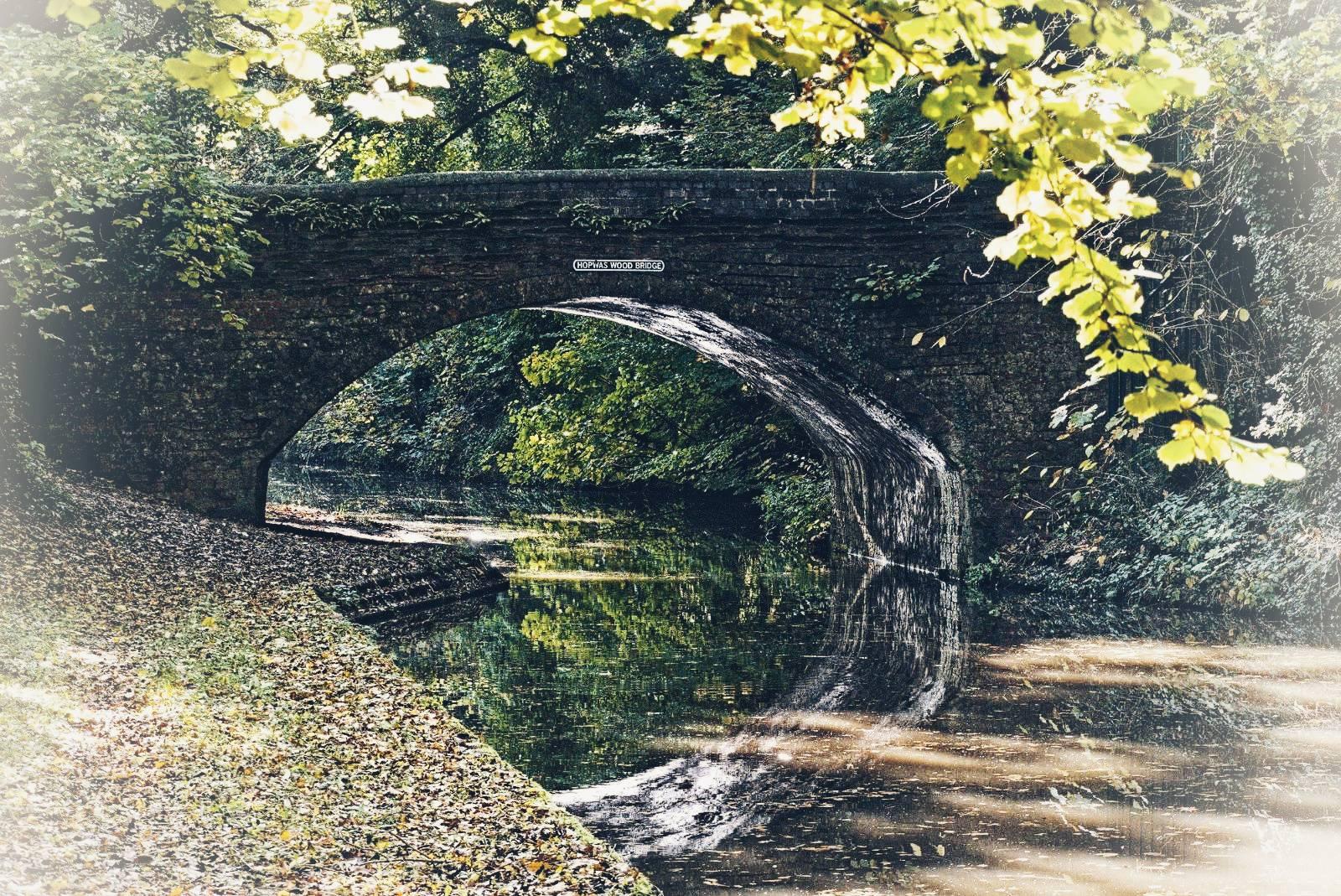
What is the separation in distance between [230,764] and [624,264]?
338 inches

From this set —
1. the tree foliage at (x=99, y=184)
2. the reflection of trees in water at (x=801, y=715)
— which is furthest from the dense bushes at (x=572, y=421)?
the tree foliage at (x=99, y=184)

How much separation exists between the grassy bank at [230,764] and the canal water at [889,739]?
23.0 inches

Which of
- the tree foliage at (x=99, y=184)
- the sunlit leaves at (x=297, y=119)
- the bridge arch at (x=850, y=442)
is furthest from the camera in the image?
the bridge arch at (x=850, y=442)

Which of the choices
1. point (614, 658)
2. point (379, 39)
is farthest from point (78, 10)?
point (614, 658)

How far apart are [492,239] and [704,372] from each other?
30.5ft

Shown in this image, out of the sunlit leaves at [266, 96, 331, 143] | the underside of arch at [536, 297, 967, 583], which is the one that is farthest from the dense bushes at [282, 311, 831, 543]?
the sunlit leaves at [266, 96, 331, 143]

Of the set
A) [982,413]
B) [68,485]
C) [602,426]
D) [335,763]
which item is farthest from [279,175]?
[335,763]

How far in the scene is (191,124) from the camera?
49.1ft

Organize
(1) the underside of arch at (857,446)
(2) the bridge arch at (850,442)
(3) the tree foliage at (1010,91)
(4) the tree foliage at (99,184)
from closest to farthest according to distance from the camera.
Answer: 1. (3) the tree foliage at (1010,91)
2. (4) the tree foliage at (99,184)
3. (2) the bridge arch at (850,442)
4. (1) the underside of arch at (857,446)

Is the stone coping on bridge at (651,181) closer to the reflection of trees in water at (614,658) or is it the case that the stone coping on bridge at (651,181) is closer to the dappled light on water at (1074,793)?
the reflection of trees in water at (614,658)

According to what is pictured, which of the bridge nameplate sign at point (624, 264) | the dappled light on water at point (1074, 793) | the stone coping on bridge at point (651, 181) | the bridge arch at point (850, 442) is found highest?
the stone coping on bridge at point (651, 181)

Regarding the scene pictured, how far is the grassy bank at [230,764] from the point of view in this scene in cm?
498

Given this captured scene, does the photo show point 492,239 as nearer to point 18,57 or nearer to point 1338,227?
point 18,57

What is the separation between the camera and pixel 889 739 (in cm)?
827
